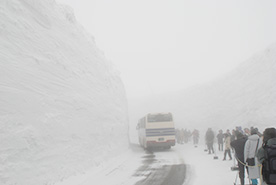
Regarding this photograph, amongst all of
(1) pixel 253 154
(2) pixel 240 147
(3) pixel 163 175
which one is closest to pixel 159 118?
(3) pixel 163 175

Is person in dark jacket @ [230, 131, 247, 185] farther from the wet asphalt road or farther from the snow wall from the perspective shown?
the snow wall

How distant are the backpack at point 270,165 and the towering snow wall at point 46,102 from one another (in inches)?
292

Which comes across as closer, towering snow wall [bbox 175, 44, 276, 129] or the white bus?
the white bus

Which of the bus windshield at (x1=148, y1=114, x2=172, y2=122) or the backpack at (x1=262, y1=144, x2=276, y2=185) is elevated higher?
the bus windshield at (x1=148, y1=114, x2=172, y2=122)

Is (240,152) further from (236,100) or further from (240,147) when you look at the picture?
(236,100)

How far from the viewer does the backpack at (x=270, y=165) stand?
4.62 m

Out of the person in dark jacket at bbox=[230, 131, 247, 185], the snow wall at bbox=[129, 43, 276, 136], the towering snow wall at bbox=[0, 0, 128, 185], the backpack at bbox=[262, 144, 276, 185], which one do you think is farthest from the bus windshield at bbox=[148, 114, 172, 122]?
the backpack at bbox=[262, 144, 276, 185]

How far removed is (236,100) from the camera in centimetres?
3195

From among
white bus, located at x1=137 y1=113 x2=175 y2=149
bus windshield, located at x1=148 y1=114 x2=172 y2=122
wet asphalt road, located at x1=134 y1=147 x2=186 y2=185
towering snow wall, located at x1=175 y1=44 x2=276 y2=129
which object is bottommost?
wet asphalt road, located at x1=134 y1=147 x2=186 y2=185

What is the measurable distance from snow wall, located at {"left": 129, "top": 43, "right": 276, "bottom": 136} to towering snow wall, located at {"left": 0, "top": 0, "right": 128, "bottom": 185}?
50.6ft

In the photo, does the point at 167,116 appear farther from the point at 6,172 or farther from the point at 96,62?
the point at 6,172

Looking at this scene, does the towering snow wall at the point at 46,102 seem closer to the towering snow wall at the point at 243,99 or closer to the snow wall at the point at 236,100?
the towering snow wall at the point at 243,99

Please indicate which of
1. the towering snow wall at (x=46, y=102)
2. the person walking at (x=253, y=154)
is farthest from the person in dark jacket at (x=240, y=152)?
the towering snow wall at (x=46, y=102)

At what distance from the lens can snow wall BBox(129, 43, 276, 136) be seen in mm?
25445
